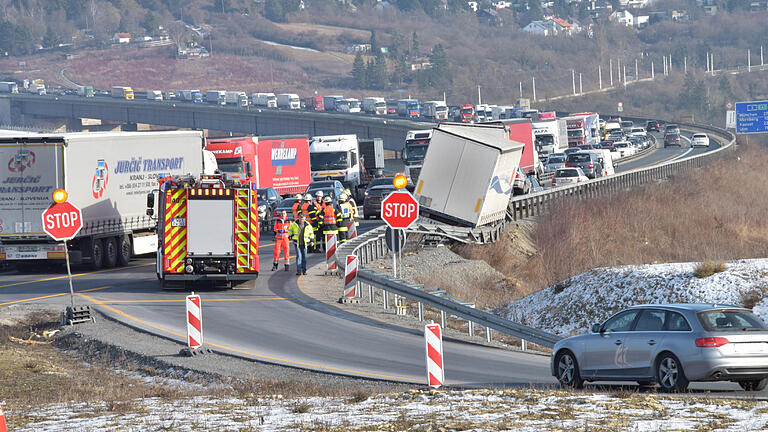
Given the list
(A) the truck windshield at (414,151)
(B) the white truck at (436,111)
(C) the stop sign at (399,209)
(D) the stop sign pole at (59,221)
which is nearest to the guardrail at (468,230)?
(C) the stop sign at (399,209)

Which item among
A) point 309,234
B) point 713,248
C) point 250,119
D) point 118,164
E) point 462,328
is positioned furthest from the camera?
point 250,119

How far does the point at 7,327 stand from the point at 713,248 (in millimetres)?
28156

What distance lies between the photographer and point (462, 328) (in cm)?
2464

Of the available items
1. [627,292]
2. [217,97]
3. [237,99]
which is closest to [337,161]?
[627,292]

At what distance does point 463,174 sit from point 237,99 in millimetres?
115395

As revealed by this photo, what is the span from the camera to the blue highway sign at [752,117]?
61.1m

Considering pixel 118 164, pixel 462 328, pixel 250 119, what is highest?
pixel 250 119

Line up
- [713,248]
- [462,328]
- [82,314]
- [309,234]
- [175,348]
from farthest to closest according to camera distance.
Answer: [713,248] → [309,234] → [462,328] → [82,314] → [175,348]

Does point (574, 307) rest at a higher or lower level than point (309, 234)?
lower

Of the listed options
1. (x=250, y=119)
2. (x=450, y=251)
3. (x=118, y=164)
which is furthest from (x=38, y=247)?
(x=250, y=119)

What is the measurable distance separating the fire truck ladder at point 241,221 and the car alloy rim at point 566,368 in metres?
11.4

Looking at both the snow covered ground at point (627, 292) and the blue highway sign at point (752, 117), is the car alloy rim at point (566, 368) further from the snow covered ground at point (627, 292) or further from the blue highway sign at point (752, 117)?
Result: the blue highway sign at point (752, 117)

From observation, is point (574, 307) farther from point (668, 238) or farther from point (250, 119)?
point (250, 119)

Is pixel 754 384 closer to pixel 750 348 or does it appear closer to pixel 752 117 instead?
pixel 750 348
